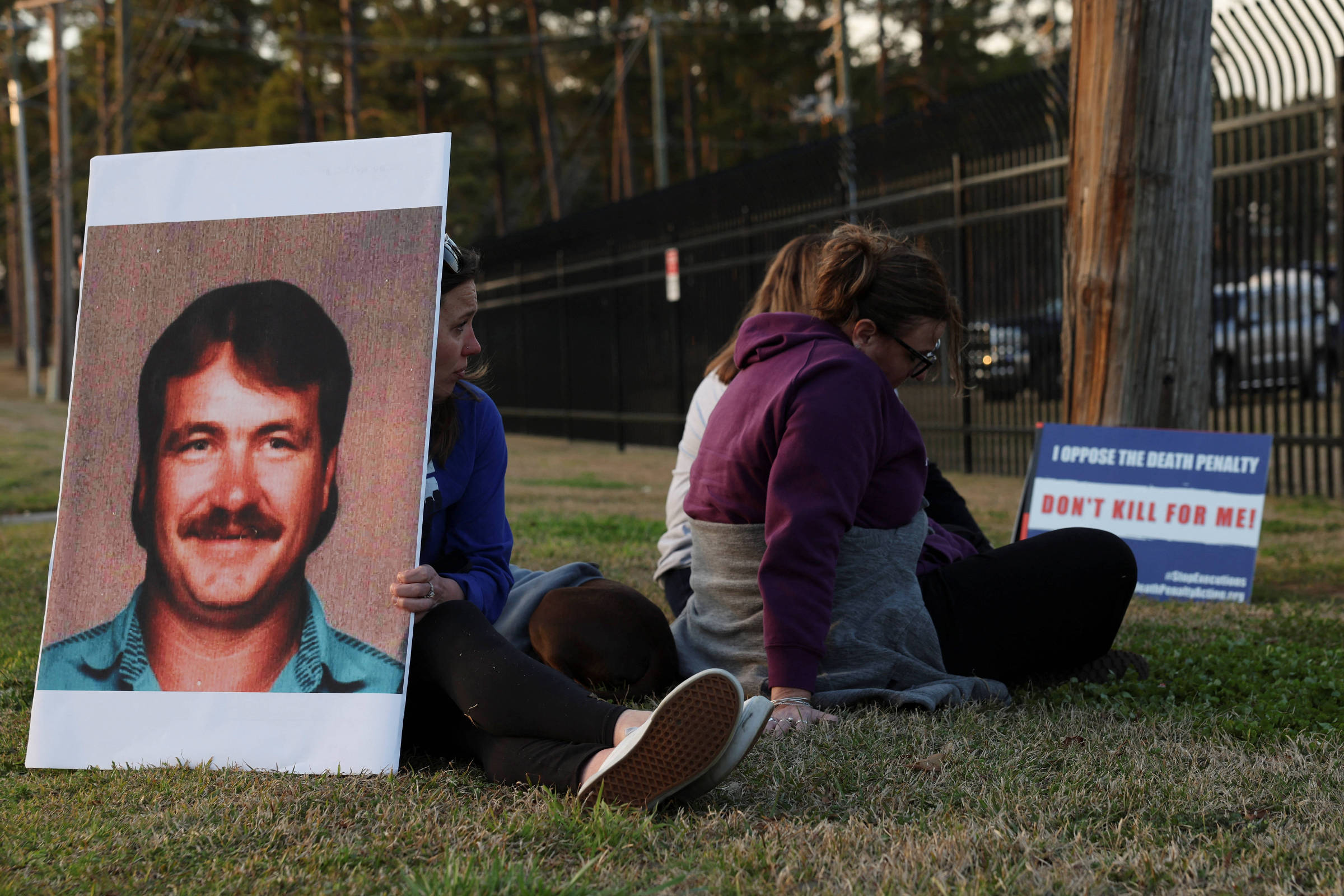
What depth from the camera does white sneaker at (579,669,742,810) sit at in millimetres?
2254

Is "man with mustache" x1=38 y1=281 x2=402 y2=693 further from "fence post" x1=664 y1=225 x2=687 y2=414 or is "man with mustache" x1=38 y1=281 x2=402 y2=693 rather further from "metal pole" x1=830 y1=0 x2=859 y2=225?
"fence post" x1=664 y1=225 x2=687 y2=414

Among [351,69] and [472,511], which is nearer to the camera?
[472,511]

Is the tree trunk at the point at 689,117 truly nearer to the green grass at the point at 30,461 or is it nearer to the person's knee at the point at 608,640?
the green grass at the point at 30,461

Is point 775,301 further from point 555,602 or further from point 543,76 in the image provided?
point 543,76

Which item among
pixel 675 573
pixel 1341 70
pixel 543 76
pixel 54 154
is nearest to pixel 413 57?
pixel 543 76

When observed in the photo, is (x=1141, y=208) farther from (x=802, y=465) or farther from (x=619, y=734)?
(x=619, y=734)

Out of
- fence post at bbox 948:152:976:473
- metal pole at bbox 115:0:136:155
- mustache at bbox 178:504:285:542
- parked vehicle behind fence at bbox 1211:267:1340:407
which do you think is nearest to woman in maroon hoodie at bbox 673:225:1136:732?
mustache at bbox 178:504:285:542

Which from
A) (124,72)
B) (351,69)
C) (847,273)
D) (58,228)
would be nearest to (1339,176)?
(847,273)

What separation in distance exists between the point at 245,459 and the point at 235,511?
121mm

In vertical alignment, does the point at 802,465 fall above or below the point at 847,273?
below

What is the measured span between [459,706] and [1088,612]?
1.75 metres

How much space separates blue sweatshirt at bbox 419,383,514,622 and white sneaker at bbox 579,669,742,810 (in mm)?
735

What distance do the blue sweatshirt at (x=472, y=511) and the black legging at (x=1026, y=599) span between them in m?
1.12

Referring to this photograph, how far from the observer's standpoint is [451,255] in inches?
116
